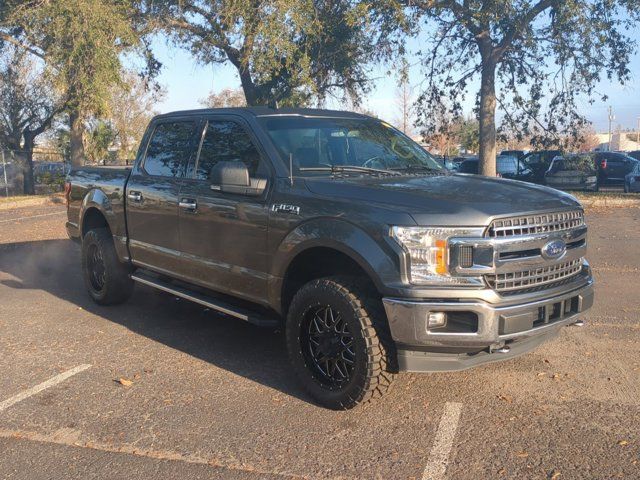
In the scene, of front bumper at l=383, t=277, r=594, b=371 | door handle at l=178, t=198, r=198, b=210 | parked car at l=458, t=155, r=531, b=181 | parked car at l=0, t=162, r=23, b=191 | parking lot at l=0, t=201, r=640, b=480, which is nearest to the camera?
parking lot at l=0, t=201, r=640, b=480

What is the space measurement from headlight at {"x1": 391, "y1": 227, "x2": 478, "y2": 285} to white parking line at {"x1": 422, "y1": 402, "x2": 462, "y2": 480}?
0.92 meters

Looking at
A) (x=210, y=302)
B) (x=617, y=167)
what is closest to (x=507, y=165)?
(x=617, y=167)

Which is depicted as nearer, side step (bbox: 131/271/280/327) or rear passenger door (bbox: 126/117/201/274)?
side step (bbox: 131/271/280/327)

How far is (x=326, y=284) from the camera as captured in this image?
167 inches

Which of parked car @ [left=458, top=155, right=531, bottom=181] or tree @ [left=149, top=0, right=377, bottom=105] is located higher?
tree @ [left=149, top=0, right=377, bottom=105]

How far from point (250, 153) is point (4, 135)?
28647mm

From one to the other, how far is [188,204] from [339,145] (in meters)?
1.37

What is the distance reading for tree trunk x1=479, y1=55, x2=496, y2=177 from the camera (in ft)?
64.3

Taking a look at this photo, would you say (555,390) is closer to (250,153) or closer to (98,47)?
(250,153)

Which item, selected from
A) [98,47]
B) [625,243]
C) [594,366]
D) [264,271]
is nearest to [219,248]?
[264,271]

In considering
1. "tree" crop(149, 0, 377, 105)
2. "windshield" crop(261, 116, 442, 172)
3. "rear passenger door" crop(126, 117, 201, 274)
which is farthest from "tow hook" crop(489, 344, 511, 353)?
"tree" crop(149, 0, 377, 105)

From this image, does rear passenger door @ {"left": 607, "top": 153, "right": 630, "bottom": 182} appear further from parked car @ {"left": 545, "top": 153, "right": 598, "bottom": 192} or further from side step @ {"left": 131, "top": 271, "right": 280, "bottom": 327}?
side step @ {"left": 131, "top": 271, "right": 280, "bottom": 327}

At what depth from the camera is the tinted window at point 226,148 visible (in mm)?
5066

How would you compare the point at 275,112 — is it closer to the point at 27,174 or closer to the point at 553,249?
the point at 553,249
